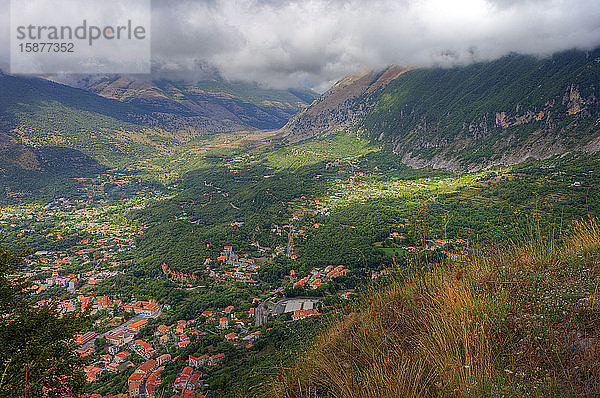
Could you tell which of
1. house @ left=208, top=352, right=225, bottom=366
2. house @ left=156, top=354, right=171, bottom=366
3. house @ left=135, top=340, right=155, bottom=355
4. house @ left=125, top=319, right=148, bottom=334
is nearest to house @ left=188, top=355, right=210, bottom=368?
house @ left=208, top=352, right=225, bottom=366

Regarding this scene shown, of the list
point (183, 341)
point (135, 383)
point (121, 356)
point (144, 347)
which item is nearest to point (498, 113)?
point (183, 341)

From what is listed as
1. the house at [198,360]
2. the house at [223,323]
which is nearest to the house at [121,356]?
the house at [198,360]

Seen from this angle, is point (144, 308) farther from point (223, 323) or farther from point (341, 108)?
point (341, 108)

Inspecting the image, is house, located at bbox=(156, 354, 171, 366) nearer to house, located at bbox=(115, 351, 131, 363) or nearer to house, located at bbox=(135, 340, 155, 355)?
house, located at bbox=(135, 340, 155, 355)

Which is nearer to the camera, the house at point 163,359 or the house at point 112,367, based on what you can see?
the house at point 163,359

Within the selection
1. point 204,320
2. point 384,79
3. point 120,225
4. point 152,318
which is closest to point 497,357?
point 204,320

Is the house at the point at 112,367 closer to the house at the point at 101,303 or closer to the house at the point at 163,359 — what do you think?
the house at the point at 163,359
